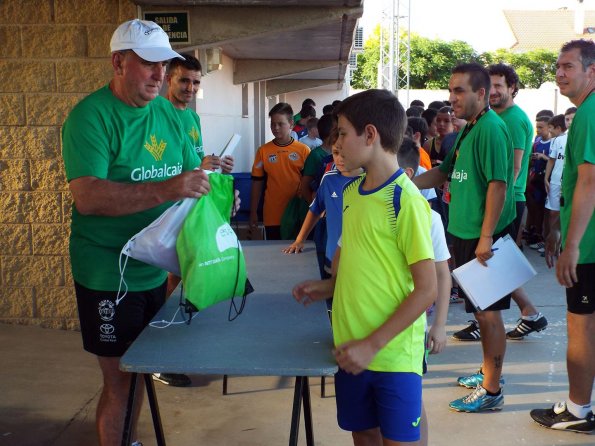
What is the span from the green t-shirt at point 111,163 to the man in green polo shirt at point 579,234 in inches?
80.8

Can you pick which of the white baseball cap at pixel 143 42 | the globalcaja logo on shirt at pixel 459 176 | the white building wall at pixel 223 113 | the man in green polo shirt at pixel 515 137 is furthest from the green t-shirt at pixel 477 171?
the white building wall at pixel 223 113

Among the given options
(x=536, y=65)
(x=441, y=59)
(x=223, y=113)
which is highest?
(x=441, y=59)

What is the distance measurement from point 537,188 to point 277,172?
5.92 m

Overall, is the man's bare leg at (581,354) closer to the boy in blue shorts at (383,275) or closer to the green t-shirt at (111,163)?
the boy in blue shorts at (383,275)

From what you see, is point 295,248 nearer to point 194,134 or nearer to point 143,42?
point 194,134

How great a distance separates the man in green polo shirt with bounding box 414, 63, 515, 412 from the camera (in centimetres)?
391

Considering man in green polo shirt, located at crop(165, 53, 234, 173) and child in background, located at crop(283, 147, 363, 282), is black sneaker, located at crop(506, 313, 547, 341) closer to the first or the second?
child in background, located at crop(283, 147, 363, 282)

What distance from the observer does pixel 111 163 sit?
2795mm

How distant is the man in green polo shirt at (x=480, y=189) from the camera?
391 centimetres

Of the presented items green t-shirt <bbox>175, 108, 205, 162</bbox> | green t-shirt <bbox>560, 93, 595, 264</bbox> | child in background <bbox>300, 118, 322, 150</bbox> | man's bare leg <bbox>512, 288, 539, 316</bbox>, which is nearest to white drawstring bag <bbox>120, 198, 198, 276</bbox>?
green t-shirt <bbox>175, 108, 205, 162</bbox>

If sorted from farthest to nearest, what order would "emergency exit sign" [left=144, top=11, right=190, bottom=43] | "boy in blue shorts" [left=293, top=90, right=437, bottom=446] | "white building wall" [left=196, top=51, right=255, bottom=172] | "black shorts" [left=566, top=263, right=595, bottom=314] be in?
"white building wall" [left=196, top=51, right=255, bottom=172]
"emergency exit sign" [left=144, top=11, right=190, bottom=43]
"black shorts" [left=566, top=263, right=595, bottom=314]
"boy in blue shorts" [left=293, top=90, right=437, bottom=446]

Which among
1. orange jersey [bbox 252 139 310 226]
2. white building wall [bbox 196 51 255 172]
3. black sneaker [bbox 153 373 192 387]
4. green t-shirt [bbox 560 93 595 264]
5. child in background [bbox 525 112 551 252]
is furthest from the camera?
child in background [bbox 525 112 551 252]

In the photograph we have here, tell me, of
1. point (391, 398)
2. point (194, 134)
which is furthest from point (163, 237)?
point (194, 134)

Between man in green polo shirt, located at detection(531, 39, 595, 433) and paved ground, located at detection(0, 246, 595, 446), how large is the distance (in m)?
0.17
